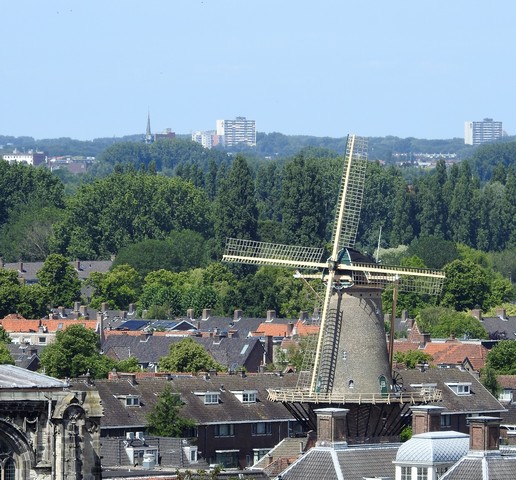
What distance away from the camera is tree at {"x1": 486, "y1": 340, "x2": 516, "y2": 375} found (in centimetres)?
11719

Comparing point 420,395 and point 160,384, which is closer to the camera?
point 420,395

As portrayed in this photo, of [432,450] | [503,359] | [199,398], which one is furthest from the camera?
[503,359]

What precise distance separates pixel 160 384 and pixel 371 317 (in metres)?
13.7

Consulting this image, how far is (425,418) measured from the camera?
59.5m

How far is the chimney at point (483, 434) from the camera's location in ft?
160

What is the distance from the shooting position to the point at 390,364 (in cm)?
7506

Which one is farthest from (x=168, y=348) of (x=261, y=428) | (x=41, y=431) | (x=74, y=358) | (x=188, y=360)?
(x=41, y=431)

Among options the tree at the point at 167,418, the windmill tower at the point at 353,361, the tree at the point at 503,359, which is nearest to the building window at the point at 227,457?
the tree at the point at 167,418

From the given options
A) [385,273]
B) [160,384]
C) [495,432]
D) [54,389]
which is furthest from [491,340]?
[54,389]

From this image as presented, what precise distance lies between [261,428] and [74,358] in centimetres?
1785

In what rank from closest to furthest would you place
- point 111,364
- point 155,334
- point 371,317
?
point 371,317, point 111,364, point 155,334

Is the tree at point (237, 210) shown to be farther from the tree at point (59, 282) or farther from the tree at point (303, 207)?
the tree at point (59, 282)

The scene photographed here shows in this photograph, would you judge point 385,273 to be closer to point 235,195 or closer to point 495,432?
point 495,432

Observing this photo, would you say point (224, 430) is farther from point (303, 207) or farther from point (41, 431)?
point (303, 207)
